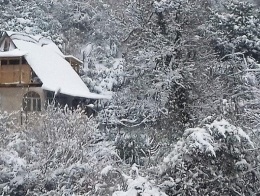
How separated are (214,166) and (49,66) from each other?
1631 cm

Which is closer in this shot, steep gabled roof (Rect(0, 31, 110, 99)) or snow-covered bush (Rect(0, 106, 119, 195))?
snow-covered bush (Rect(0, 106, 119, 195))

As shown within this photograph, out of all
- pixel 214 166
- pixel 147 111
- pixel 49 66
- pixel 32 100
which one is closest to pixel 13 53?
pixel 32 100

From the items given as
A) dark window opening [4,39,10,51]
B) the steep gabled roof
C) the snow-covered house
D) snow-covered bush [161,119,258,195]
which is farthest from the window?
snow-covered bush [161,119,258,195]

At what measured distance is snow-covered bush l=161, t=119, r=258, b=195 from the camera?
313 inches

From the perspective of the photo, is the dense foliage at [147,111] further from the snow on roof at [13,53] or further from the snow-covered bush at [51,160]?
the snow on roof at [13,53]

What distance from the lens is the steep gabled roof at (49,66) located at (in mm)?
21938

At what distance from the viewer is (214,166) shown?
26.3ft

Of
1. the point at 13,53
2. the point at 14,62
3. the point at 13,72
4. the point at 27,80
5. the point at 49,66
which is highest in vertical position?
the point at 13,53

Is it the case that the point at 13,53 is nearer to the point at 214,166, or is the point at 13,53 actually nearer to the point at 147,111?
the point at 147,111

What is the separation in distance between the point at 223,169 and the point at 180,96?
9.35 m

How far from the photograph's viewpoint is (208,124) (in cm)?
840

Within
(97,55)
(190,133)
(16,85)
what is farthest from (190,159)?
(97,55)

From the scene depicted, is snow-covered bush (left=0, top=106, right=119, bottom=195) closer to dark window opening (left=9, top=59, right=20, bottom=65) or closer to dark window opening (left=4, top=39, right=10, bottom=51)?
dark window opening (left=9, top=59, right=20, bottom=65)

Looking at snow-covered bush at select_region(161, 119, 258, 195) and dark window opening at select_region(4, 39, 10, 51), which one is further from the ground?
dark window opening at select_region(4, 39, 10, 51)
